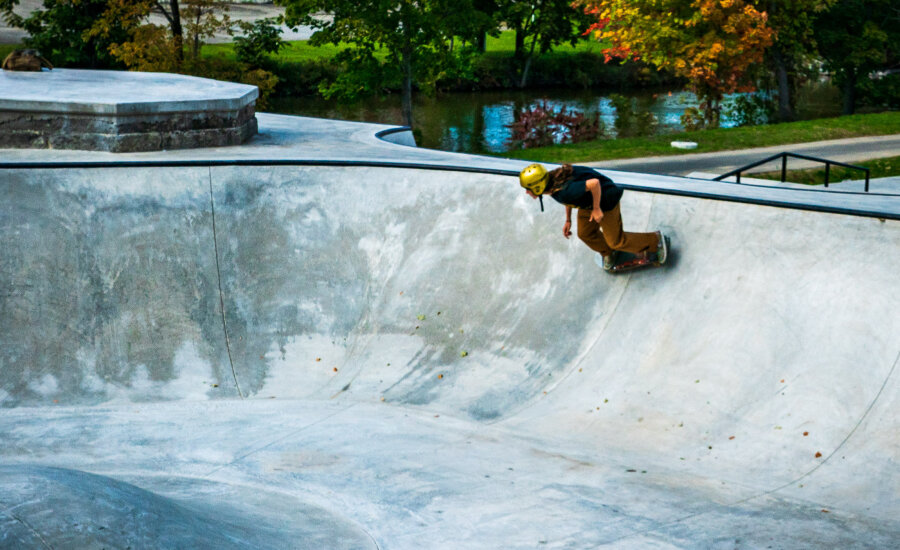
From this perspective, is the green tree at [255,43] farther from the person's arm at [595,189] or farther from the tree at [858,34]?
the person's arm at [595,189]

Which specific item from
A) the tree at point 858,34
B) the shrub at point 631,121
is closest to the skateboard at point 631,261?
the shrub at point 631,121

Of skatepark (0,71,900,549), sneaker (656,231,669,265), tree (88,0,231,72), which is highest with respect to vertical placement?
tree (88,0,231,72)

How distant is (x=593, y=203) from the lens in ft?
22.5

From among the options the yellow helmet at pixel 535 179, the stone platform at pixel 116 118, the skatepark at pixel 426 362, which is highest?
the stone platform at pixel 116 118

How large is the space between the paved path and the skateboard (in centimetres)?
936

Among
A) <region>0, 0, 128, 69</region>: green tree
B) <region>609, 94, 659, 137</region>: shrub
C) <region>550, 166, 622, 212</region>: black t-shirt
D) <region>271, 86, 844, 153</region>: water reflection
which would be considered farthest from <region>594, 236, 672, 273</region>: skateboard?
<region>0, 0, 128, 69</region>: green tree

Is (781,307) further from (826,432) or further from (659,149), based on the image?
(659,149)

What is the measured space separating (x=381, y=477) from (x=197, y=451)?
1.60 m

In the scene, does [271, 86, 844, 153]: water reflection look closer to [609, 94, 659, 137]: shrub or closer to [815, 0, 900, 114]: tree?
[609, 94, 659, 137]: shrub

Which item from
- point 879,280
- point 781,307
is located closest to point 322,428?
point 781,307

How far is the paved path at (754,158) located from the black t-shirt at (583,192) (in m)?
9.92

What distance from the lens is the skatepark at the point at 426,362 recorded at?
527 cm

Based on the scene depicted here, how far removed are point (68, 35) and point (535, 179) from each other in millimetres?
28631

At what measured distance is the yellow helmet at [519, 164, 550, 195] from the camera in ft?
22.1
